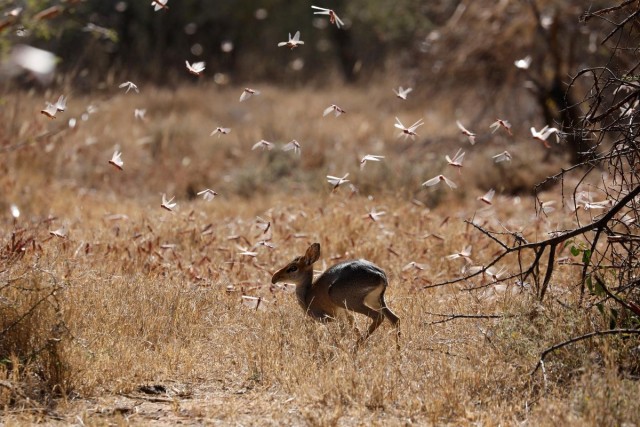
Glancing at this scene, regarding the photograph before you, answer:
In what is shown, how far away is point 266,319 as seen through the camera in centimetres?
658

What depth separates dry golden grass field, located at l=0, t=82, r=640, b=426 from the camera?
205 inches

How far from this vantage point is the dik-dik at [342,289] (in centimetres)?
596

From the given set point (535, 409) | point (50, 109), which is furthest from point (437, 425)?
point (50, 109)

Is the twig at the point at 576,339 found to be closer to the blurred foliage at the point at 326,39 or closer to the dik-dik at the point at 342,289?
the dik-dik at the point at 342,289

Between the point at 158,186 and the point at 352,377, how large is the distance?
26.5 feet

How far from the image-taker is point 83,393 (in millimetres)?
5441

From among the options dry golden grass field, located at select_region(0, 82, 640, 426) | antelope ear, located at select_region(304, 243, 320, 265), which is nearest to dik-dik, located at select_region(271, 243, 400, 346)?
antelope ear, located at select_region(304, 243, 320, 265)

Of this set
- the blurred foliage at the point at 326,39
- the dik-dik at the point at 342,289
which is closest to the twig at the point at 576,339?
the dik-dik at the point at 342,289

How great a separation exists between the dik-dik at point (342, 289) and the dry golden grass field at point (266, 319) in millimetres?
127

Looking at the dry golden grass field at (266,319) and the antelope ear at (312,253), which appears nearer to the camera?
the dry golden grass field at (266,319)

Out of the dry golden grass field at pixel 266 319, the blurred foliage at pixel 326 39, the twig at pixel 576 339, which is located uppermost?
the twig at pixel 576 339

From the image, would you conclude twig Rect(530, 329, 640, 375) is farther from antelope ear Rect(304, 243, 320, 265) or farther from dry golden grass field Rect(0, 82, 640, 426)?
antelope ear Rect(304, 243, 320, 265)

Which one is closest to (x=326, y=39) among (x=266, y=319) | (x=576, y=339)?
(x=266, y=319)

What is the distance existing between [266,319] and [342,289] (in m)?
0.83
